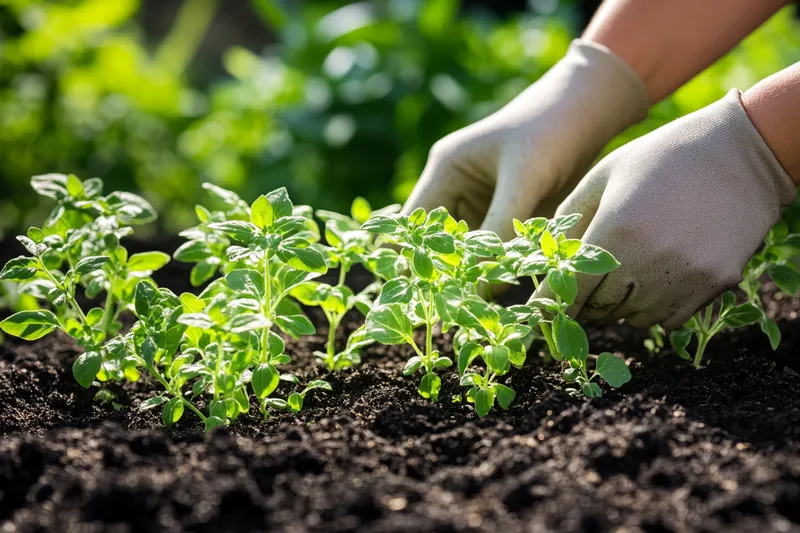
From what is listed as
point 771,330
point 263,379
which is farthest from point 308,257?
point 771,330

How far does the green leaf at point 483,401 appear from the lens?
135cm

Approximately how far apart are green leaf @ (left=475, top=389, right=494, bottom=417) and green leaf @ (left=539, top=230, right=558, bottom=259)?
0.25 metres

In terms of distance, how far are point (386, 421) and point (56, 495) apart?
52cm

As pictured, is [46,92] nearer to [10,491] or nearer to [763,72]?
[10,491]

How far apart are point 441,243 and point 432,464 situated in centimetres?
37

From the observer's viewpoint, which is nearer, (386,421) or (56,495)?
(56,495)

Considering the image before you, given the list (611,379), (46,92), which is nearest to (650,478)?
(611,379)

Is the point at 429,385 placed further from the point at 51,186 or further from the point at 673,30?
the point at 673,30

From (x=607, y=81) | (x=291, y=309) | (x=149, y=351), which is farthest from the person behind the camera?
(x=607, y=81)

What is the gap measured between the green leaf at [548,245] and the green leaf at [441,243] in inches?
5.9

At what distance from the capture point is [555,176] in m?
1.91

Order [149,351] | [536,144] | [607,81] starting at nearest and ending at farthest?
[149,351], [536,144], [607,81]

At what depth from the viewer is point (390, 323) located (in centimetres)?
141

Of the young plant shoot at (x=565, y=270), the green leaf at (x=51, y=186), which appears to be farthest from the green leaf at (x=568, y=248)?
the green leaf at (x=51, y=186)
